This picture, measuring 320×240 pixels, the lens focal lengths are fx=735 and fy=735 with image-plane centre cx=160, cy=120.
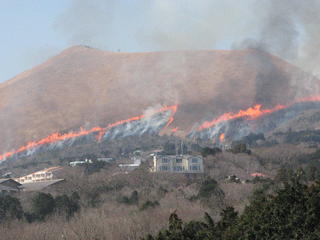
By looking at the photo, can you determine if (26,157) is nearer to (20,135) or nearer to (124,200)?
(20,135)

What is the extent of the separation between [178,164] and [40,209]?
49149mm

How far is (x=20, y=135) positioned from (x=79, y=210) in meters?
123

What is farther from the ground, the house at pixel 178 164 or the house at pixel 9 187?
the house at pixel 178 164

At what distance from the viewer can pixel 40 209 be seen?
59438 millimetres

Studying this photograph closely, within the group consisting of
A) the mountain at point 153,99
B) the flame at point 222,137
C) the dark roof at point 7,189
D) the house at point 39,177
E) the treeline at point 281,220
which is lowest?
the treeline at point 281,220

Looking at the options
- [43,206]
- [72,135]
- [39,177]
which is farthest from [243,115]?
[43,206]

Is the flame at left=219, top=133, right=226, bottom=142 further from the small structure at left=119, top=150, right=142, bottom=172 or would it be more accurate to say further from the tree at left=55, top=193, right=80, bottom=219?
the tree at left=55, top=193, right=80, bottom=219

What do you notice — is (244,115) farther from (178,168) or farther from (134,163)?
(178,168)

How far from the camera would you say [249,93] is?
612 feet

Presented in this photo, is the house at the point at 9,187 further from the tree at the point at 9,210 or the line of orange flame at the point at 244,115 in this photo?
the line of orange flame at the point at 244,115

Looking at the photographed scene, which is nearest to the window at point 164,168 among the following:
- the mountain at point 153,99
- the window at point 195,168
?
the window at point 195,168

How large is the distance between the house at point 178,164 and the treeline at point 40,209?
135ft

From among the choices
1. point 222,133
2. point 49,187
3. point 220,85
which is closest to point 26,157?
point 222,133

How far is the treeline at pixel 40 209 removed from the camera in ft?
188
